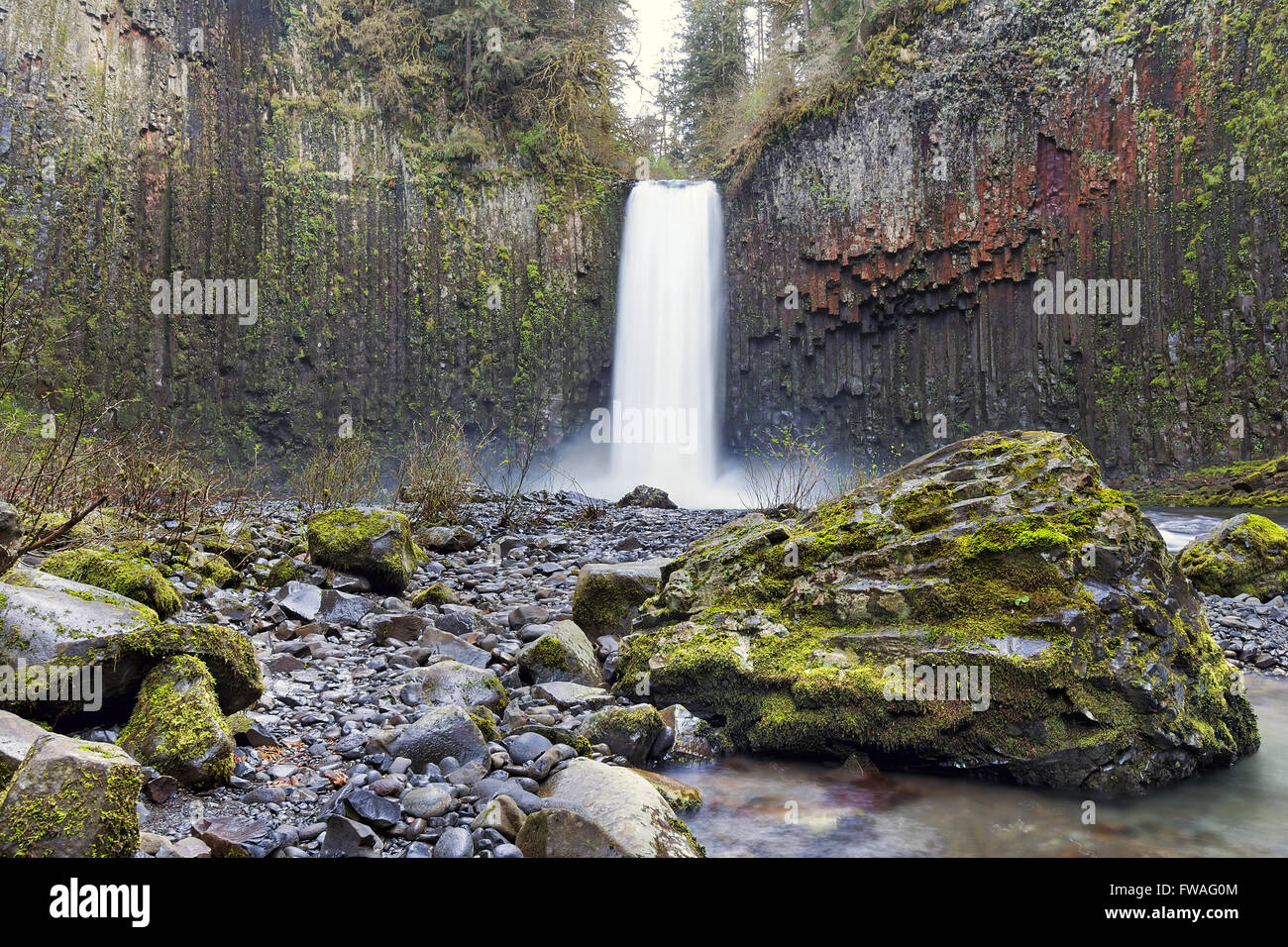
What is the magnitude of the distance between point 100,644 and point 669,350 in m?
18.0

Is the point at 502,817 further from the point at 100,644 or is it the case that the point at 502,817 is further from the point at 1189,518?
the point at 1189,518

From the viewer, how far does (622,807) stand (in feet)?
8.66

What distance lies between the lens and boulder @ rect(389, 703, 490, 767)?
10.3 feet

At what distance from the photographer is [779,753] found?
12.9ft

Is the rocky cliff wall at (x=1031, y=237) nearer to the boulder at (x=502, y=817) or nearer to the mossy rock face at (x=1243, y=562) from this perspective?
the mossy rock face at (x=1243, y=562)

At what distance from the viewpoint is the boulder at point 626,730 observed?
146 inches

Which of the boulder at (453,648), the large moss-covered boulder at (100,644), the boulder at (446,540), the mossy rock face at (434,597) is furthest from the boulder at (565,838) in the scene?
the boulder at (446,540)

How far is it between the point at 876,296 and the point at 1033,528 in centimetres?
1556

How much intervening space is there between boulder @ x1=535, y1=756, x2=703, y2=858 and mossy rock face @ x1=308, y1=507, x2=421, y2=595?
3663mm

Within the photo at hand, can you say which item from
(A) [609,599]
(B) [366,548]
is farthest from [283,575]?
(A) [609,599]

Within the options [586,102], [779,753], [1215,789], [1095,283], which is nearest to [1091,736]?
[1215,789]

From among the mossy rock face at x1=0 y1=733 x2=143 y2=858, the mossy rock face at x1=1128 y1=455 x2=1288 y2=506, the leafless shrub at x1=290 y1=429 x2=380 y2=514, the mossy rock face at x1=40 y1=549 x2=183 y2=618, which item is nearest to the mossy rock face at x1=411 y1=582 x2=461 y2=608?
the mossy rock face at x1=40 y1=549 x2=183 y2=618

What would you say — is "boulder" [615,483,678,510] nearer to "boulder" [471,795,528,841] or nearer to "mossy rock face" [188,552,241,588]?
"mossy rock face" [188,552,241,588]

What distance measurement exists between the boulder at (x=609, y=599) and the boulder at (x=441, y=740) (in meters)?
2.36
